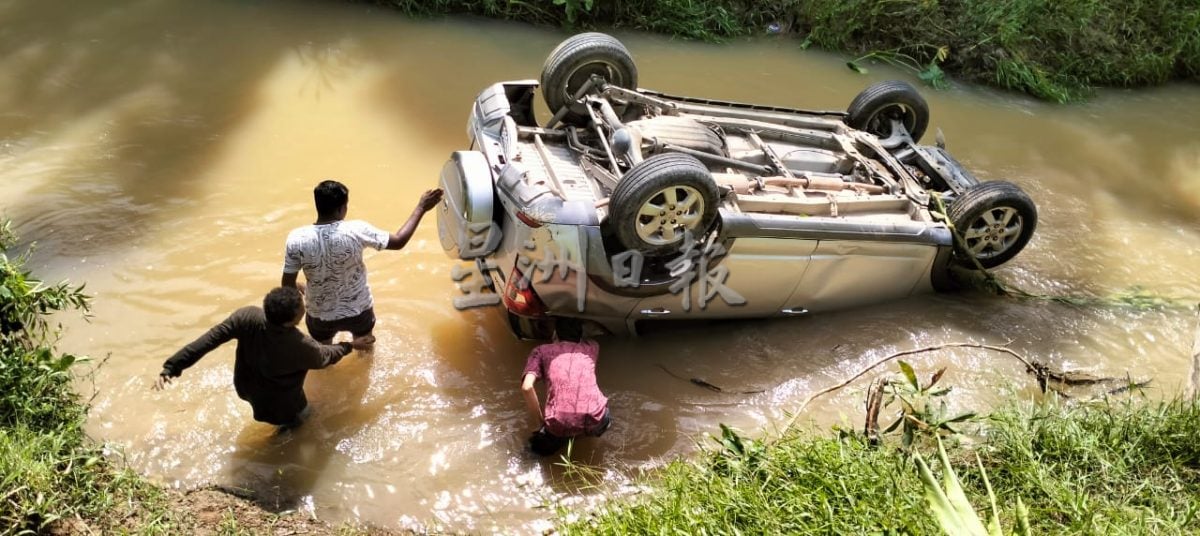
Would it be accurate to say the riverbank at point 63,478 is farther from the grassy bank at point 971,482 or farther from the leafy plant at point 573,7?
the leafy plant at point 573,7

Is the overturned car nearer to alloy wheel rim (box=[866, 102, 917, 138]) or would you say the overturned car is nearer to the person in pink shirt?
alloy wheel rim (box=[866, 102, 917, 138])

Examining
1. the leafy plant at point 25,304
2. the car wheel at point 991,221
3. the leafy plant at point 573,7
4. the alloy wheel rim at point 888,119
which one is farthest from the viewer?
the leafy plant at point 573,7

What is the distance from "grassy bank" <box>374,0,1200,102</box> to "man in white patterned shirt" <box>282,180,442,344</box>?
6.06 meters

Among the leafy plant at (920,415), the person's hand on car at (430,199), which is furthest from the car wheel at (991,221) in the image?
the person's hand on car at (430,199)

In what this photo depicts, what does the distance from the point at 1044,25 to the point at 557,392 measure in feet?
29.9

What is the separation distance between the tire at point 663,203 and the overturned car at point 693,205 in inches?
0.4

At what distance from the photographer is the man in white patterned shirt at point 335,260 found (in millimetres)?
4176

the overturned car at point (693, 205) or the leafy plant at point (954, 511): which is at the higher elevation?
the overturned car at point (693, 205)

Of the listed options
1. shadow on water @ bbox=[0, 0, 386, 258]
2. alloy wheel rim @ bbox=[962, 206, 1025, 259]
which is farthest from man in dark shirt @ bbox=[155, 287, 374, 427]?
alloy wheel rim @ bbox=[962, 206, 1025, 259]

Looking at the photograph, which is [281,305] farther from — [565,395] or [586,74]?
[586,74]

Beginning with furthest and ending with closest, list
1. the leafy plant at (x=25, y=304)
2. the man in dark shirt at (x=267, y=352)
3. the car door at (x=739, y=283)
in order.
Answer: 1. the car door at (x=739, y=283)
2. the leafy plant at (x=25, y=304)
3. the man in dark shirt at (x=267, y=352)

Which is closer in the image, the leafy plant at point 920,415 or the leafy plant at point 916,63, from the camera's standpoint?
the leafy plant at point 920,415

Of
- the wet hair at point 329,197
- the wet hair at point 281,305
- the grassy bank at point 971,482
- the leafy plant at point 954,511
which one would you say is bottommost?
the grassy bank at point 971,482

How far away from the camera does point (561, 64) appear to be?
18.4 ft
